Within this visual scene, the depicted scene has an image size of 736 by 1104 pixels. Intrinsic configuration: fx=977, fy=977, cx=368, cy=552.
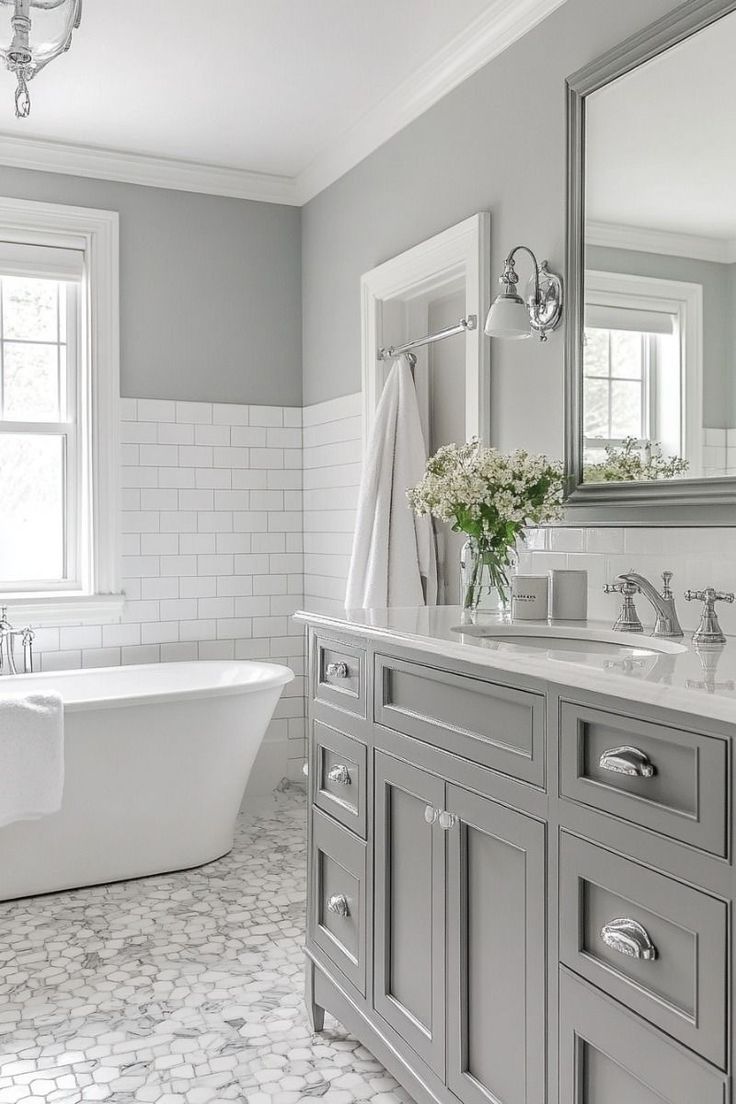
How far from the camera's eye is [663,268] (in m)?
2.26

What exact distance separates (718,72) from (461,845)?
1714 mm

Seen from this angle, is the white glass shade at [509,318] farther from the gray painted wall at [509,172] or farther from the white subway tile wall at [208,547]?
the white subway tile wall at [208,547]

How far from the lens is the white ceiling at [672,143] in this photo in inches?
82.5

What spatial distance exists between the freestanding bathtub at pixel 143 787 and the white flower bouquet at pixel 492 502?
132 centimetres

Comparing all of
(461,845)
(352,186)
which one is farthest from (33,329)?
(461,845)

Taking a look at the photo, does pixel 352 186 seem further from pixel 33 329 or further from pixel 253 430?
pixel 33 329

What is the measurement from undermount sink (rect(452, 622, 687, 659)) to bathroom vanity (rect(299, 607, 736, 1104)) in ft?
0.03

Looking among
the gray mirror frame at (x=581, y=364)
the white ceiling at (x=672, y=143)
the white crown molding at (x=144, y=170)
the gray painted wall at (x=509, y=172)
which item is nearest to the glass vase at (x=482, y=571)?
the gray mirror frame at (x=581, y=364)

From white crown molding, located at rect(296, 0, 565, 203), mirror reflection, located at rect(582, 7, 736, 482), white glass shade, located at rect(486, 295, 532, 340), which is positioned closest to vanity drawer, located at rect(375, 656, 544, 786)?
mirror reflection, located at rect(582, 7, 736, 482)

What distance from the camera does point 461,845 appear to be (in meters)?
1.81

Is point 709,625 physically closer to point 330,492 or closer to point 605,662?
point 605,662

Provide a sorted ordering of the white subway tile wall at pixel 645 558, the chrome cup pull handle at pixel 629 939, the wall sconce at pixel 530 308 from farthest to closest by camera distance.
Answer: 1. the wall sconce at pixel 530 308
2. the white subway tile wall at pixel 645 558
3. the chrome cup pull handle at pixel 629 939

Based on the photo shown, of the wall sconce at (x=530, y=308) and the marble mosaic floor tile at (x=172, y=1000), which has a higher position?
the wall sconce at (x=530, y=308)

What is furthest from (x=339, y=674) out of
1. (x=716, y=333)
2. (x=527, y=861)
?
(x=716, y=333)
